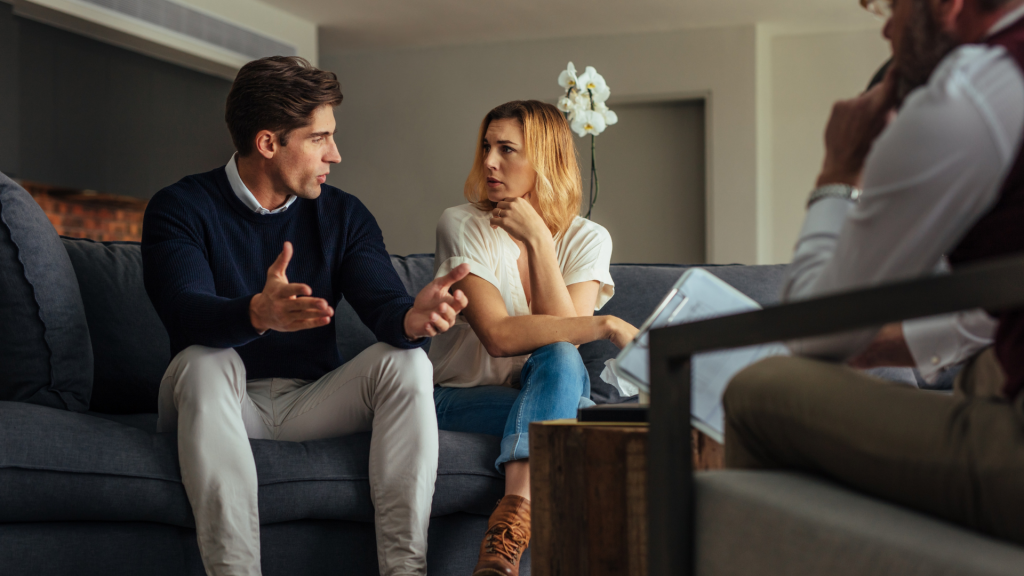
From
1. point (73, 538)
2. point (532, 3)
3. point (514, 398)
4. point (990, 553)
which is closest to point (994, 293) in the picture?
point (990, 553)

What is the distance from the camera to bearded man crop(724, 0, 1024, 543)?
0.60 m

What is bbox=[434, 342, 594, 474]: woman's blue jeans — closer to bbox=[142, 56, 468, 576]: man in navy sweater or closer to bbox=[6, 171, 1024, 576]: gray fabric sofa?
bbox=[6, 171, 1024, 576]: gray fabric sofa

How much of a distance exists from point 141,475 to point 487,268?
0.89 metres

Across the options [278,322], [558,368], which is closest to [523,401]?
[558,368]

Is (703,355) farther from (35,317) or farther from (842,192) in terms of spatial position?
(35,317)

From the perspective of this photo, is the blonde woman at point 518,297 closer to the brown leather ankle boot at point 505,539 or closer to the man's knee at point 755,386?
the brown leather ankle boot at point 505,539

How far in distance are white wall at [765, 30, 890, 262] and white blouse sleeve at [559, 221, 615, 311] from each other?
13.1 feet

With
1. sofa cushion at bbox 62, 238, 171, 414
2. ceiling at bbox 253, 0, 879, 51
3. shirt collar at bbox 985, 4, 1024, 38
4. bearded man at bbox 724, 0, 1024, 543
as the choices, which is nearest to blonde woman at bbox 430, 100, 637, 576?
sofa cushion at bbox 62, 238, 171, 414

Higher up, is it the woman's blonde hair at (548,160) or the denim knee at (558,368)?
→ the woman's blonde hair at (548,160)

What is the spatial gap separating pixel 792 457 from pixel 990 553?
0.22 meters

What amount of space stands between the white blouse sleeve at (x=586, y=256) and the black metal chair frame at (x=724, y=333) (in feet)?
4.37

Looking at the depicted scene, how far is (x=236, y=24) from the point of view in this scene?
5.28m

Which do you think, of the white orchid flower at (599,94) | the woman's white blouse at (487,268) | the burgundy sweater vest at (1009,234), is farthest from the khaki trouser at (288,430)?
the white orchid flower at (599,94)

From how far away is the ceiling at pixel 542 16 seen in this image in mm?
5379
